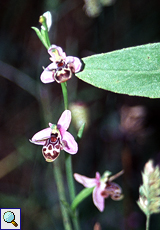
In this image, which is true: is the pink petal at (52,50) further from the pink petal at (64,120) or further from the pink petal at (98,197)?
the pink petal at (98,197)

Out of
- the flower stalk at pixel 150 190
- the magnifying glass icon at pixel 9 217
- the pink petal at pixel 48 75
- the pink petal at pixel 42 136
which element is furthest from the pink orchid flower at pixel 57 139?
the magnifying glass icon at pixel 9 217

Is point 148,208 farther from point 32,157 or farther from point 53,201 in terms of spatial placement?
point 32,157

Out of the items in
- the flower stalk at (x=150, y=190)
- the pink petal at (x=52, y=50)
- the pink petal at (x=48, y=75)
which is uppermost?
the pink petal at (x=52, y=50)

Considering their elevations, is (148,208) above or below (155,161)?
below

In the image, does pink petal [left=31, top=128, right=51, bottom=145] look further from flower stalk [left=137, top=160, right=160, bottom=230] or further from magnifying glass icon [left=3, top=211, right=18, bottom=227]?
magnifying glass icon [left=3, top=211, right=18, bottom=227]

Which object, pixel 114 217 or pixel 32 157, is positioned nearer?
pixel 114 217

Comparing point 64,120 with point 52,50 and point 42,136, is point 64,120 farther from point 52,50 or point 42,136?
point 52,50

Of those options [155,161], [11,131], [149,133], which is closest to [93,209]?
[155,161]
